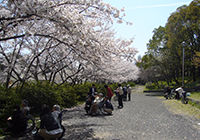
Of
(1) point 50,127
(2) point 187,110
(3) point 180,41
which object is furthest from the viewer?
(3) point 180,41

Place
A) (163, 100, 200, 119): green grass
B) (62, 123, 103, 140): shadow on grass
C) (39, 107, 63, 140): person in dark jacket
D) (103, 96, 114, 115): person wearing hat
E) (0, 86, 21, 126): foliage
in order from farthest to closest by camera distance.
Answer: (103, 96, 114, 115): person wearing hat < (163, 100, 200, 119): green grass < (0, 86, 21, 126): foliage < (62, 123, 103, 140): shadow on grass < (39, 107, 63, 140): person in dark jacket

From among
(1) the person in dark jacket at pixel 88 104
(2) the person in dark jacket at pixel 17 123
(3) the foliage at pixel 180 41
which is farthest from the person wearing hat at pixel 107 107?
(3) the foliage at pixel 180 41

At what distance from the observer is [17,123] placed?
5.85 meters

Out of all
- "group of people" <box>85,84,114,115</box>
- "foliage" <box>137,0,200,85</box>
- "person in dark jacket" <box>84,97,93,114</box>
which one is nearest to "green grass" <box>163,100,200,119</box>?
"group of people" <box>85,84,114,115</box>

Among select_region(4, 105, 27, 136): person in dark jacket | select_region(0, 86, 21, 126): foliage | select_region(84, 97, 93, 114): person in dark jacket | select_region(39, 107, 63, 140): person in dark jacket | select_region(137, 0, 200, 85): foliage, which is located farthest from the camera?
select_region(137, 0, 200, 85): foliage

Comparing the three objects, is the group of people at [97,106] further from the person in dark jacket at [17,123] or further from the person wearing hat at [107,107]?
the person in dark jacket at [17,123]

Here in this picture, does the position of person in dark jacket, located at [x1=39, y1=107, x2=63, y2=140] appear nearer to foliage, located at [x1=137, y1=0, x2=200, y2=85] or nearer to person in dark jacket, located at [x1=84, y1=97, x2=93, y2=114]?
person in dark jacket, located at [x1=84, y1=97, x2=93, y2=114]

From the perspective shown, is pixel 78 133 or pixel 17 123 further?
pixel 78 133

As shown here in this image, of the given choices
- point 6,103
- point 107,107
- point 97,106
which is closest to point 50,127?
point 6,103

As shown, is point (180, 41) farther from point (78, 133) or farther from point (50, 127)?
point (50, 127)

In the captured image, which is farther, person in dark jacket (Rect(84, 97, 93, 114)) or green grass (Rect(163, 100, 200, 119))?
person in dark jacket (Rect(84, 97, 93, 114))

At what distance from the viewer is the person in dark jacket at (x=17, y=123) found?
5.81m

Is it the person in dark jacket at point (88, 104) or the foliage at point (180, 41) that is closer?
the person in dark jacket at point (88, 104)

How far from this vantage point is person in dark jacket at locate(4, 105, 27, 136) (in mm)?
5809
